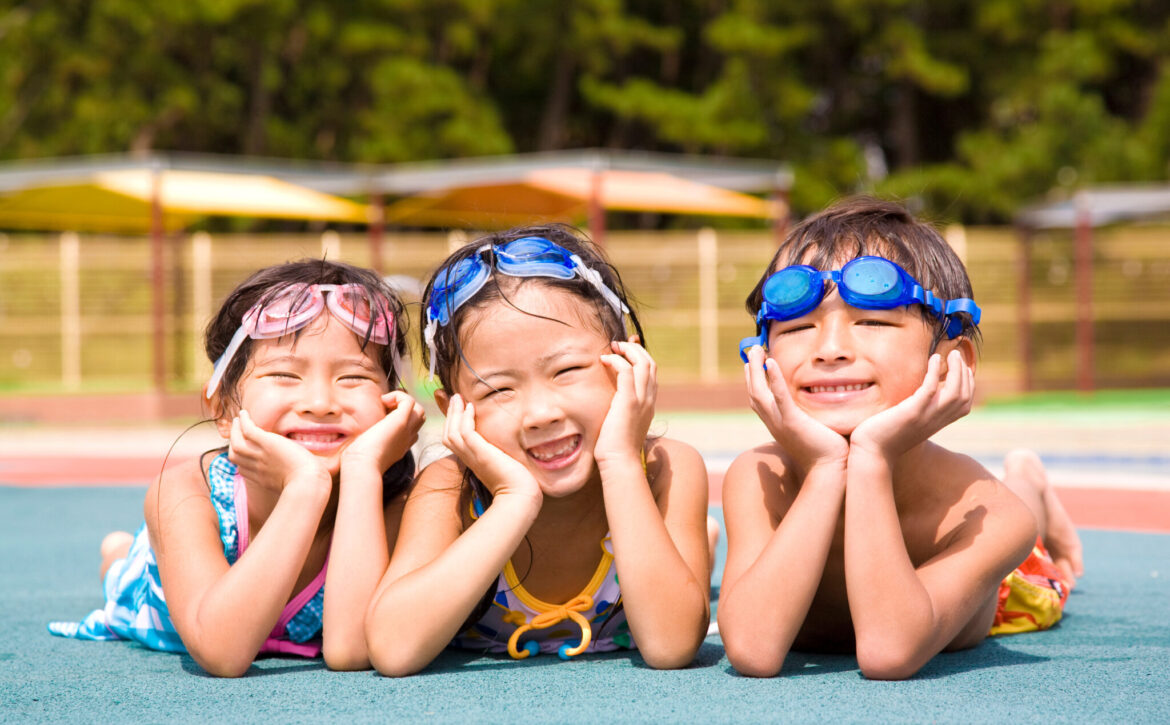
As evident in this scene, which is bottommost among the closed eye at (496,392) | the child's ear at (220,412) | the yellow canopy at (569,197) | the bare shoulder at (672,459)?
the bare shoulder at (672,459)

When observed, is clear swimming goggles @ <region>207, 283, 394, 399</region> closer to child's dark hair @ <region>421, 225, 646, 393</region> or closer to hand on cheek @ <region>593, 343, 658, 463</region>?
child's dark hair @ <region>421, 225, 646, 393</region>

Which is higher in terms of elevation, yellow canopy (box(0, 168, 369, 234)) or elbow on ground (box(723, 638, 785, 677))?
yellow canopy (box(0, 168, 369, 234))

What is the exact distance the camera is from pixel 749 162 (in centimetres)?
2541

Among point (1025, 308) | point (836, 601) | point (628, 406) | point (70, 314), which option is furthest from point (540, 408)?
point (1025, 308)

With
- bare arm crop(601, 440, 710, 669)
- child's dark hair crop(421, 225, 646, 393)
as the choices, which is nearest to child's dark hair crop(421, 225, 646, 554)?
child's dark hair crop(421, 225, 646, 393)

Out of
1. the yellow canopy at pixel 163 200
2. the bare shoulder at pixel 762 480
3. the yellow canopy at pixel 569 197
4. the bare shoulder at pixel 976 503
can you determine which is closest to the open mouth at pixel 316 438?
the bare shoulder at pixel 762 480

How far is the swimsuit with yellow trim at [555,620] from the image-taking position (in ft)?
10.2

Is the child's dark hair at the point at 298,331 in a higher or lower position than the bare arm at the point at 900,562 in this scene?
higher

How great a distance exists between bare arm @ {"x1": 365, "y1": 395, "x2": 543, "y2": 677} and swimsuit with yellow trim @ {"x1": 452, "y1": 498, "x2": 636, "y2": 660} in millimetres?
284

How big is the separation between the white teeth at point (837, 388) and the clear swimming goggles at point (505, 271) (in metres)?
0.54

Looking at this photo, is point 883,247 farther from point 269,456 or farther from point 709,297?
point 709,297

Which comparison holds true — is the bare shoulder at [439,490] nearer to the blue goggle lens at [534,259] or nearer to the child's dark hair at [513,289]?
the child's dark hair at [513,289]

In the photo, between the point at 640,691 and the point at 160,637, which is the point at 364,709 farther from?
the point at 160,637

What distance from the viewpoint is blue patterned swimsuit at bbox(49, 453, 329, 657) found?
326 centimetres
